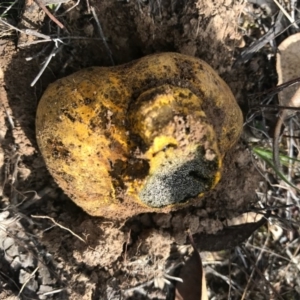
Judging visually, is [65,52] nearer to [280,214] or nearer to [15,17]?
[15,17]

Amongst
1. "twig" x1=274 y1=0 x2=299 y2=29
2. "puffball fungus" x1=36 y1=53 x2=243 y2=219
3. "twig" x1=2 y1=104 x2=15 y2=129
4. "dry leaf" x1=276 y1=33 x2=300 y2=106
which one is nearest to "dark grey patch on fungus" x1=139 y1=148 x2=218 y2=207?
"puffball fungus" x1=36 y1=53 x2=243 y2=219

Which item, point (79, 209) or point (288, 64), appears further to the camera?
point (288, 64)

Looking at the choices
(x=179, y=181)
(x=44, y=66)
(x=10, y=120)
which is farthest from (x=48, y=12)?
(x=179, y=181)

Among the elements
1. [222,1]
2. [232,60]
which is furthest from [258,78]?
[222,1]

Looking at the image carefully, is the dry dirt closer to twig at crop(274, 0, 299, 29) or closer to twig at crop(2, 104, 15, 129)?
twig at crop(2, 104, 15, 129)

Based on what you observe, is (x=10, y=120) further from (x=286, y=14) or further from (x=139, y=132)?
(x=286, y=14)

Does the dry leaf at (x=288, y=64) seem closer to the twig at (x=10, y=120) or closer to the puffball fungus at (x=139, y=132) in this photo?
the puffball fungus at (x=139, y=132)
